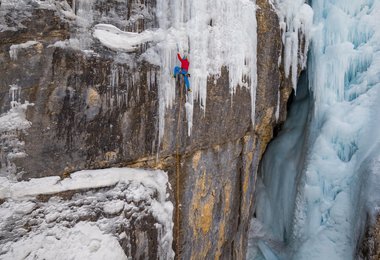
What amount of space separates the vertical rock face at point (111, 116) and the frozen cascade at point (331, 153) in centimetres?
174

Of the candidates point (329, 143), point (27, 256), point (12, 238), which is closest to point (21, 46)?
point (12, 238)

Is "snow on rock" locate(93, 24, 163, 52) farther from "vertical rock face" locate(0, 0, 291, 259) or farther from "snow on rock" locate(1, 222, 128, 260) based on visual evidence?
"snow on rock" locate(1, 222, 128, 260)

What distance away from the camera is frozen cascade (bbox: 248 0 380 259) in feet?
14.4

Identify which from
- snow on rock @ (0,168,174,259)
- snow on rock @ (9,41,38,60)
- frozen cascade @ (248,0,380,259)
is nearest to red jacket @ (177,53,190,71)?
snow on rock @ (0,168,174,259)

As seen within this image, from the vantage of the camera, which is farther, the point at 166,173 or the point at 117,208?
the point at 166,173

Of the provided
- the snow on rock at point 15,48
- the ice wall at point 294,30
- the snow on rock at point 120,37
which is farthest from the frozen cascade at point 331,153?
the snow on rock at point 15,48

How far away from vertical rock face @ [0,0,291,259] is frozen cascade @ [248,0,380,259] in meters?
1.74

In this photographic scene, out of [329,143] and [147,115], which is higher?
[147,115]

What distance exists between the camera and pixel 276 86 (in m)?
4.65

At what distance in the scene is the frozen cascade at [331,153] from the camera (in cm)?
440

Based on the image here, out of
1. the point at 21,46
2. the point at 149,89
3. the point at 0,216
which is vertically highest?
the point at 21,46

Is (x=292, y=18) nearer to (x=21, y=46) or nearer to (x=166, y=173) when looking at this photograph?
(x=166, y=173)

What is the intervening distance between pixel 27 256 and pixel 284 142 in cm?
492

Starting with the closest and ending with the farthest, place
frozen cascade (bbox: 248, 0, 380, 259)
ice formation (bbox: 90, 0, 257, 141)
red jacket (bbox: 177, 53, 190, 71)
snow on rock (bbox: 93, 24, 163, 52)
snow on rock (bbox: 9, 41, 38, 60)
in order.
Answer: snow on rock (bbox: 9, 41, 38, 60), snow on rock (bbox: 93, 24, 163, 52), ice formation (bbox: 90, 0, 257, 141), red jacket (bbox: 177, 53, 190, 71), frozen cascade (bbox: 248, 0, 380, 259)
